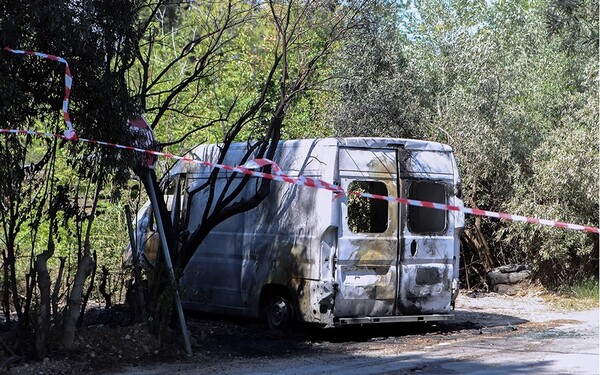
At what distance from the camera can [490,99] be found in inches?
715

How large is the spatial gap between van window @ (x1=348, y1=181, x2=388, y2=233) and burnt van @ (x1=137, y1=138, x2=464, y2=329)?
24 millimetres

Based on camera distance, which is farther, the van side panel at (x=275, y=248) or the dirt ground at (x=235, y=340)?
the van side panel at (x=275, y=248)

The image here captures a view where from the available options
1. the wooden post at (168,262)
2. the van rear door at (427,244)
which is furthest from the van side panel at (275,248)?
the van rear door at (427,244)

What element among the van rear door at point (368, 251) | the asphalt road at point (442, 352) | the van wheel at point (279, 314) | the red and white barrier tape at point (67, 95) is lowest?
the asphalt road at point (442, 352)

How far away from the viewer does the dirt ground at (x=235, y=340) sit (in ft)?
29.8

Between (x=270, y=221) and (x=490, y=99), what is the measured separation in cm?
795

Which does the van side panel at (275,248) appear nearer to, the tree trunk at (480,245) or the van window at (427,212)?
the van window at (427,212)

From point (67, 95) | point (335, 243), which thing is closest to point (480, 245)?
point (335, 243)

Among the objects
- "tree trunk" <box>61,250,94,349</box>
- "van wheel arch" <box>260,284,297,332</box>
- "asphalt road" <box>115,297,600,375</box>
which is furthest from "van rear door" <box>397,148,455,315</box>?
"tree trunk" <box>61,250,94,349</box>

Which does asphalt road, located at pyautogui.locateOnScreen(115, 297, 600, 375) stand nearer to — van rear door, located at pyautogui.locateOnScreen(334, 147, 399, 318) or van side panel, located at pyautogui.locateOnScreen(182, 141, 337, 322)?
van rear door, located at pyautogui.locateOnScreen(334, 147, 399, 318)

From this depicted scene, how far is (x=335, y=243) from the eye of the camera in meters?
11.0

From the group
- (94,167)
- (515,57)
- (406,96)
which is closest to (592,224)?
(406,96)

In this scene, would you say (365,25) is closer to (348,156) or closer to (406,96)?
(348,156)

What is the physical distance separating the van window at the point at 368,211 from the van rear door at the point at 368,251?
0.55 feet
